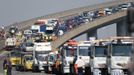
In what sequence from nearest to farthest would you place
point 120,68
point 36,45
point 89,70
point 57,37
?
point 120,68 < point 89,70 < point 36,45 < point 57,37

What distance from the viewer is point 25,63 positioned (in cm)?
5541

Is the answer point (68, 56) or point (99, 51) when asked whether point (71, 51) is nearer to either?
point (68, 56)

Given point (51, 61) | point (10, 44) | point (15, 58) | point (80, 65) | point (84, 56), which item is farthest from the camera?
point (10, 44)

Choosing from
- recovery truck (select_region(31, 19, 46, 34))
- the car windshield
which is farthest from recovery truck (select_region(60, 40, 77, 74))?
recovery truck (select_region(31, 19, 46, 34))

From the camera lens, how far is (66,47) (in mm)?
40281

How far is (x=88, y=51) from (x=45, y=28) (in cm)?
5871

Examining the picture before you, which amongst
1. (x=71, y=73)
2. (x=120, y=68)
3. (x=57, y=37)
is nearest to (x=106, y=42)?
(x=120, y=68)

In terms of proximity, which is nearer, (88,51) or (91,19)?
(88,51)

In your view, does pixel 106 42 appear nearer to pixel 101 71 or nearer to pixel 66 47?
pixel 101 71

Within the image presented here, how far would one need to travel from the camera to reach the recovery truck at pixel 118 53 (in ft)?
92.7

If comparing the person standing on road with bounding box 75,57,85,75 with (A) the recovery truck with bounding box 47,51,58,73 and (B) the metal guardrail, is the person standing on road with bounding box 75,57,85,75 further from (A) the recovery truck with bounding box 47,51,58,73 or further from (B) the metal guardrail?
Answer: (B) the metal guardrail

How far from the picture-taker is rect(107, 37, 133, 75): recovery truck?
28266 mm

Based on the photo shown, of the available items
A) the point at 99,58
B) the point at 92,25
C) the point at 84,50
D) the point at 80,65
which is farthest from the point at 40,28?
the point at 99,58

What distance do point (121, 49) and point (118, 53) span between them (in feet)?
0.79
